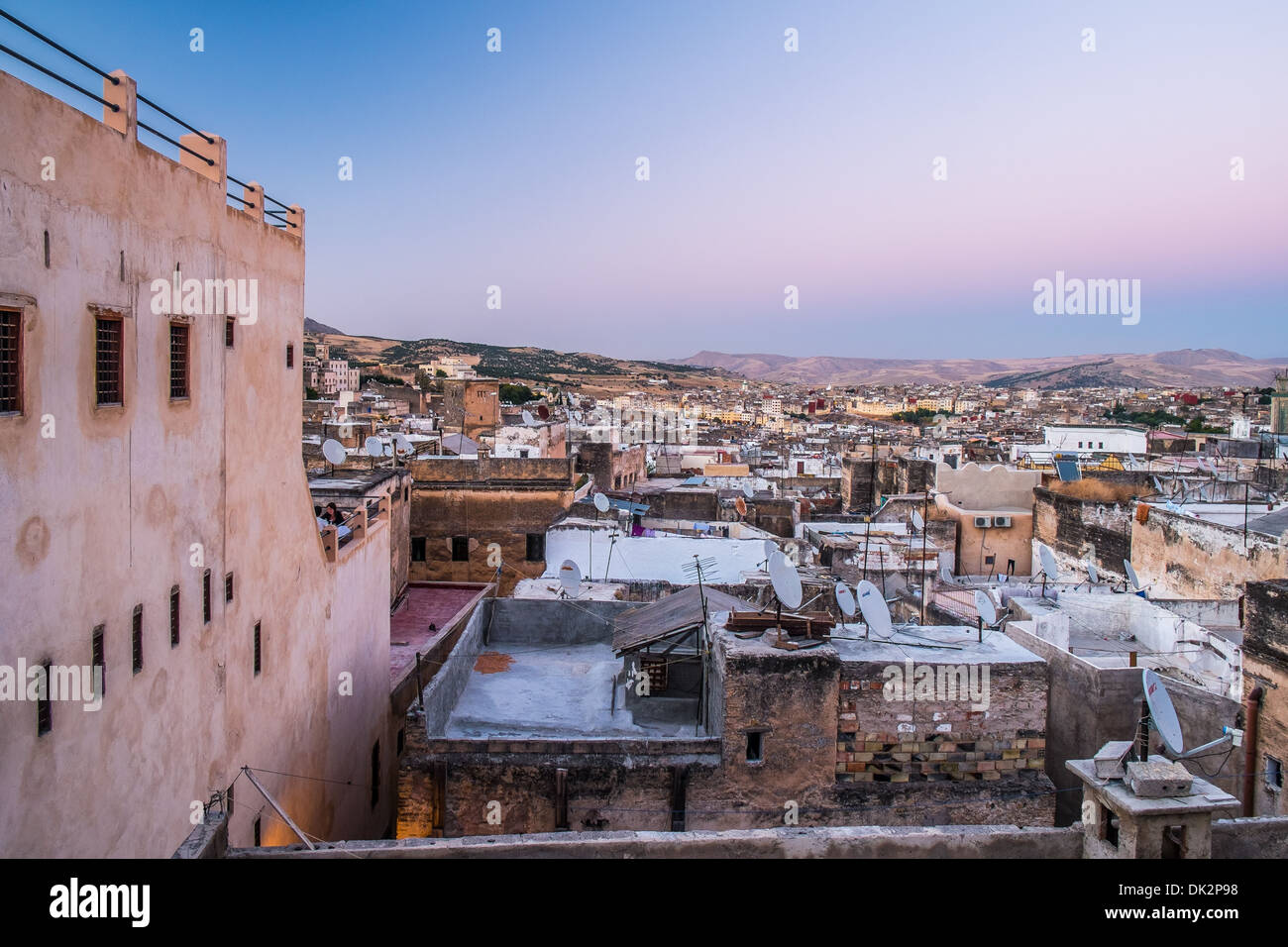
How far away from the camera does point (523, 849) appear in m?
6.05

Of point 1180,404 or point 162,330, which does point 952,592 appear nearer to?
point 162,330

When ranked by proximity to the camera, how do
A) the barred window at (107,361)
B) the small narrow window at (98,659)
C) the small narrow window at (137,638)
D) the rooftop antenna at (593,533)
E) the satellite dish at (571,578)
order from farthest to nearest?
the rooftop antenna at (593,533) < the satellite dish at (571,578) < the small narrow window at (137,638) < the barred window at (107,361) < the small narrow window at (98,659)

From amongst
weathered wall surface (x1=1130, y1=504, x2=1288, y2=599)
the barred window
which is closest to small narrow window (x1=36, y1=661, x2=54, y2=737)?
the barred window

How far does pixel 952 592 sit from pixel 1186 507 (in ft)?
28.4

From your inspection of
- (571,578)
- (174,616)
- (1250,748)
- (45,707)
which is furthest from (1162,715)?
(571,578)

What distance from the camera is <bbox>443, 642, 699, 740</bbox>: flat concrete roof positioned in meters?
11.0

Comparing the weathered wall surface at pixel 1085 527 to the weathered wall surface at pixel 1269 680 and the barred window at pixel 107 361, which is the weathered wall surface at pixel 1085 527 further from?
the barred window at pixel 107 361

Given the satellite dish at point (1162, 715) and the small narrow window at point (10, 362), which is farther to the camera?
the satellite dish at point (1162, 715)

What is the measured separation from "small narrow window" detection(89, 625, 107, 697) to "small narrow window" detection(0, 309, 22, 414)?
1920mm

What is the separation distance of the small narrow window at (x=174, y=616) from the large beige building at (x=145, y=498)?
3 cm

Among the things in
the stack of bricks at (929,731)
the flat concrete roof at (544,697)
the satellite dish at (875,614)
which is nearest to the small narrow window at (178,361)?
the flat concrete roof at (544,697)

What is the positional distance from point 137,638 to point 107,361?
7.66 feet

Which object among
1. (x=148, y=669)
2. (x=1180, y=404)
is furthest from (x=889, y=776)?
(x=1180, y=404)

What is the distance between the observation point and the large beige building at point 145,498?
5973 millimetres
